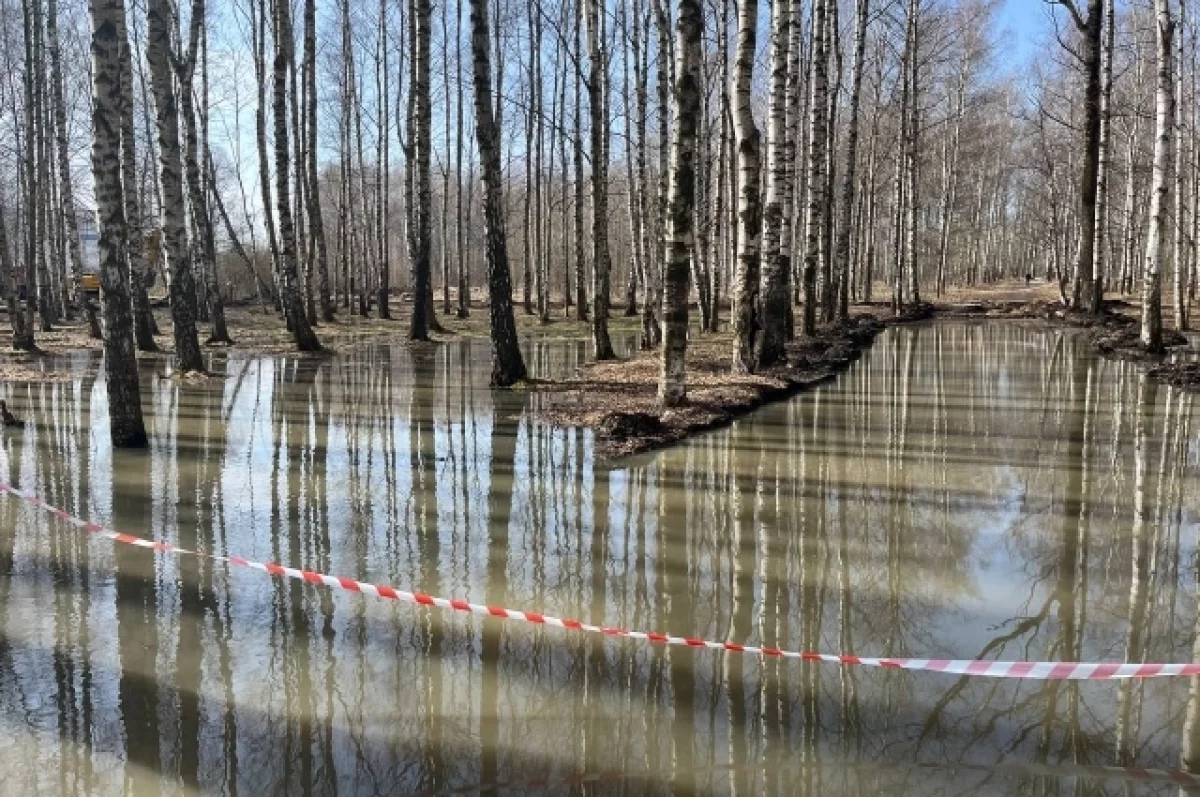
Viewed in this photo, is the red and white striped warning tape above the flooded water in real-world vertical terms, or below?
below

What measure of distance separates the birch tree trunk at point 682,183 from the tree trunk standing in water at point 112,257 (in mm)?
6221

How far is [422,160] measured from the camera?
Answer: 70.8 feet

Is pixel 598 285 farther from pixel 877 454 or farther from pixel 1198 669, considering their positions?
pixel 1198 669

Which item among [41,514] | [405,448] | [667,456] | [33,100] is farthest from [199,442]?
[33,100]

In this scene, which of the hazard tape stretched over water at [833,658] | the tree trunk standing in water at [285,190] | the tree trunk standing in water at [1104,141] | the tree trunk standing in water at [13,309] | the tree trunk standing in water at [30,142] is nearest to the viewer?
the hazard tape stretched over water at [833,658]

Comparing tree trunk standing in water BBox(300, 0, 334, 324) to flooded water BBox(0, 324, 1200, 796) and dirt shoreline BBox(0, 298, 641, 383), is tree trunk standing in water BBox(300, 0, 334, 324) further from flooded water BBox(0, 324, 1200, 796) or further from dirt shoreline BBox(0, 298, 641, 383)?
flooded water BBox(0, 324, 1200, 796)

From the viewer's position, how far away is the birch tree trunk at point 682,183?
10969 mm

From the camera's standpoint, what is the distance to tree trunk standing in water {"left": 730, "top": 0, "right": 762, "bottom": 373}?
1323 centimetres

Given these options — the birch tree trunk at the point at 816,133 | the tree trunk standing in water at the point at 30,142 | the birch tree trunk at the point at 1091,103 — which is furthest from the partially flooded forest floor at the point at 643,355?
the birch tree trunk at the point at 1091,103

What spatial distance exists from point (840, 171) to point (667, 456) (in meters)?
48.2

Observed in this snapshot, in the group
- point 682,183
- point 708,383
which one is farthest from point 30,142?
point 682,183

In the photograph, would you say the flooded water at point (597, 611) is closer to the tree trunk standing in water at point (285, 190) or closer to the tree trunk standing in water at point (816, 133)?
the tree trunk standing in water at point (816, 133)

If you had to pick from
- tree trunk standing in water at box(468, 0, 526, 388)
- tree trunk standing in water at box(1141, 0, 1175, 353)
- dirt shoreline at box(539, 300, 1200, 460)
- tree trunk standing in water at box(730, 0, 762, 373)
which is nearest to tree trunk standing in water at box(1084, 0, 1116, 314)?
dirt shoreline at box(539, 300, 1200, 460)

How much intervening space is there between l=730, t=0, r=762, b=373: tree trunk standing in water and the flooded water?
457cm
